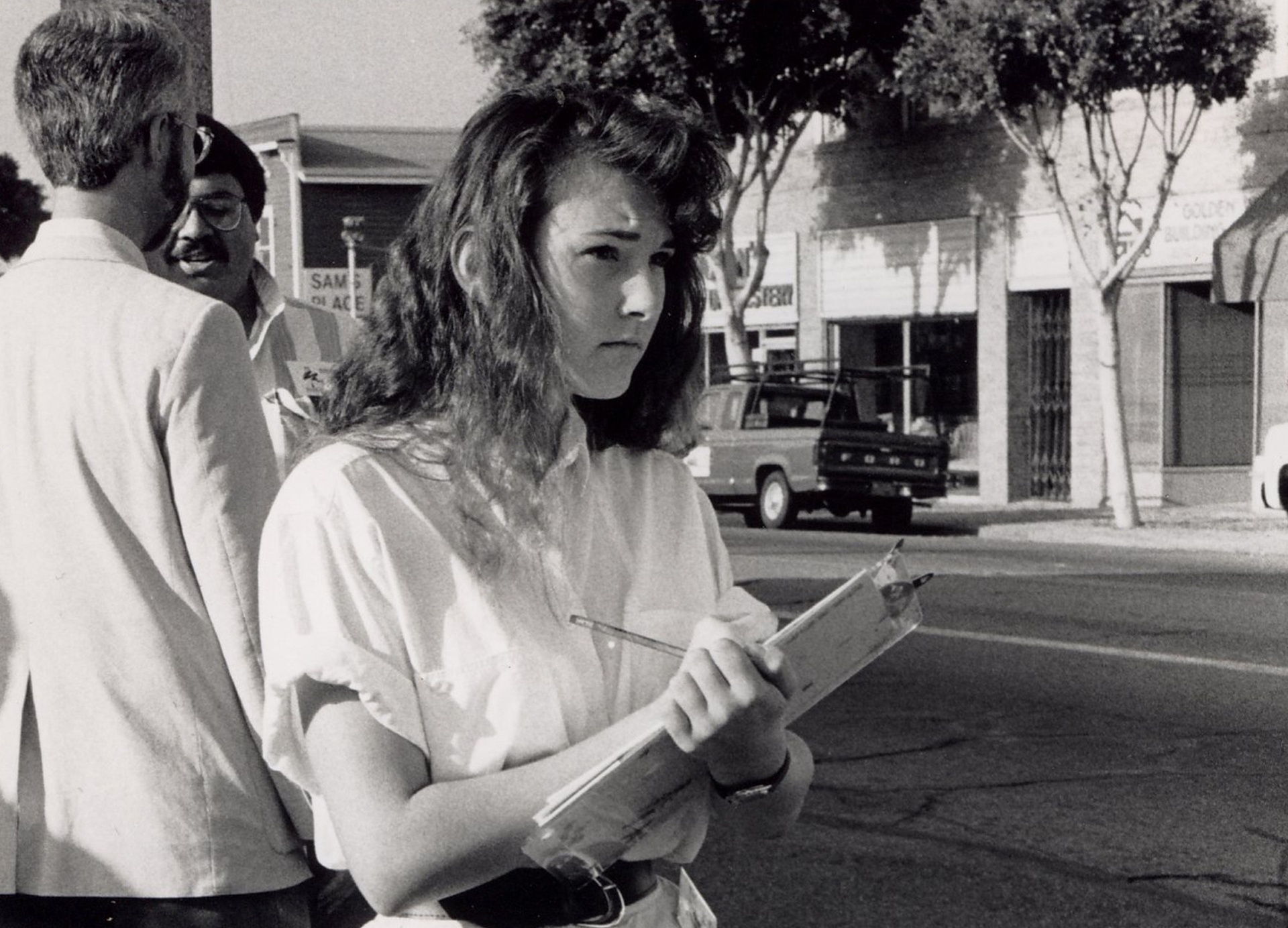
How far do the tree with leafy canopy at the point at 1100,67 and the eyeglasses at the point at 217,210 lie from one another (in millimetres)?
15396

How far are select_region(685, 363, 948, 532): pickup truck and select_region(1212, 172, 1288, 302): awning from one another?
3423 millimetres

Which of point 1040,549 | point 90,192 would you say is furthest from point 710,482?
point 90,192

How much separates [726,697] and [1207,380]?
21340mm

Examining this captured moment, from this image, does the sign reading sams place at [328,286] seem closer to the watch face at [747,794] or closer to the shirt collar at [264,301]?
the shirt collar at [264,301]

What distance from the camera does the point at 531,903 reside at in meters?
1.78

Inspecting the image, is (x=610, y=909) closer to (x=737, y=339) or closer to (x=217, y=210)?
(x=217, y=210)

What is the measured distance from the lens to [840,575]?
44.7ft

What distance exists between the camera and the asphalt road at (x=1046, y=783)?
16.7 feet

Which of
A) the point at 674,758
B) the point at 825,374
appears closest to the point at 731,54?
the point at 825,374

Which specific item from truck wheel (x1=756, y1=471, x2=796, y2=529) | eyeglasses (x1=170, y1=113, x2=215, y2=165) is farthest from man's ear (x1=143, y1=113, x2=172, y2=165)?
truck wheel (x1=756, y1=471, x2=796, y2=529)

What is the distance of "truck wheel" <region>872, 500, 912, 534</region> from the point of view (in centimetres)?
2062

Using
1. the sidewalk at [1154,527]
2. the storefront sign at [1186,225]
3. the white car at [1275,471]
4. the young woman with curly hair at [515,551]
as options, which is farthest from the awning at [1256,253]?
the young woman with curly hair at [515,551]

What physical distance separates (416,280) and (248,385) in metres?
0.37

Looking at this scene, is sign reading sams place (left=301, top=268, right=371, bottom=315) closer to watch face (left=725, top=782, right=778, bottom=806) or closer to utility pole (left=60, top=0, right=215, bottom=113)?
utility pole (left=60, top=0, right=215, bottom=113)
